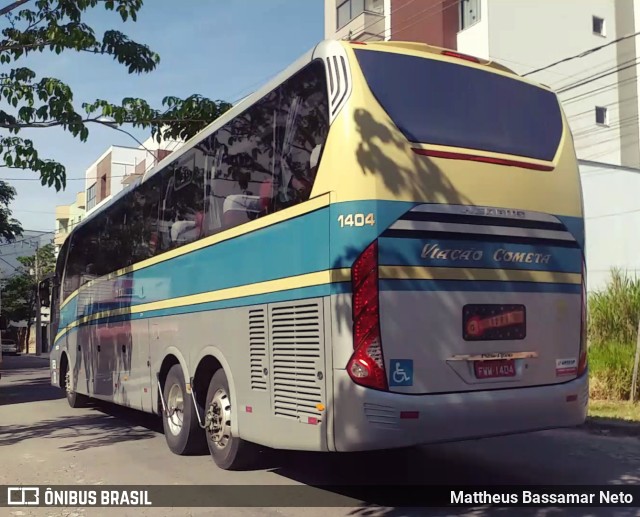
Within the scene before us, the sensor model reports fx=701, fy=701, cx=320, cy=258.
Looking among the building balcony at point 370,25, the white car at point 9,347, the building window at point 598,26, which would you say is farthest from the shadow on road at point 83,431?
the white car at point 9,347

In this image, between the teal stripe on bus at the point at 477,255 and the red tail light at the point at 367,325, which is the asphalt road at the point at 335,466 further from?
the teal stripe on bus at the point at 477,255

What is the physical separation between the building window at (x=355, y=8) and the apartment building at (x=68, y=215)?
4532cm

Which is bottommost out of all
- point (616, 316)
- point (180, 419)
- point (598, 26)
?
point (180, 419)

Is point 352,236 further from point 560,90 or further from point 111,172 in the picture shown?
point 111,172

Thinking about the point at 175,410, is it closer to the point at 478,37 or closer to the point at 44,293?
the point at 44,293

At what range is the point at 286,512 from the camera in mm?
5844

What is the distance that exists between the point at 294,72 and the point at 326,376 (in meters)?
2.70

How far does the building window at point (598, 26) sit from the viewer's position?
26.0 meters

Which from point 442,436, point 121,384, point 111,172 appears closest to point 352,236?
point 442,436

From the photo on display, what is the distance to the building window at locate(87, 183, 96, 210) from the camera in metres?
62.6

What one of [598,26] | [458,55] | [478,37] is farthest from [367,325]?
[598,26]

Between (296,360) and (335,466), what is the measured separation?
2.22m

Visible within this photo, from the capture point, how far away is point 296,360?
5.79 metres

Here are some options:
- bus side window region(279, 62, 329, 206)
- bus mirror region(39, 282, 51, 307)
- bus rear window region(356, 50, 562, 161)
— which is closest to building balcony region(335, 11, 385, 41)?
bus mirror region(39, 282, 51, 307)
